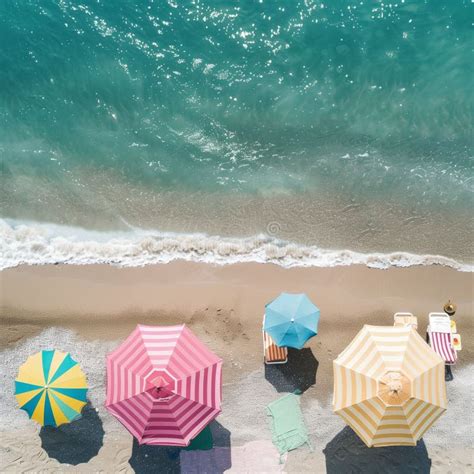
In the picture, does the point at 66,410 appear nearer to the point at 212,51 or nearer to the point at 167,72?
the point at 167,72

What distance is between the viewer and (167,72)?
1733 cm

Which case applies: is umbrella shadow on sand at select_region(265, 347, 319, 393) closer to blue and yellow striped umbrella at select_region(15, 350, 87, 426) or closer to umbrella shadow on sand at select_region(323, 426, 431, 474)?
umbrella shadow on sand at select_region(323, 426, 431, 474)

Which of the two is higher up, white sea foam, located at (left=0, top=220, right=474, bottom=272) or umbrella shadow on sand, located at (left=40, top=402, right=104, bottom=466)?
white sea foam, located at (left=0, top=220, right=474, bottom=272)

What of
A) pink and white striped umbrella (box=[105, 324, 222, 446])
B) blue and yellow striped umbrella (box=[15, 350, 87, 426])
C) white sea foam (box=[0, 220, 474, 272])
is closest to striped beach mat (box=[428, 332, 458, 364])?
white sea foam (box=[0, 220, 474, 272])

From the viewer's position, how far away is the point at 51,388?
43.9 ft

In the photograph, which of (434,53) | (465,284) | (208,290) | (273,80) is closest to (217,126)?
(273,80)

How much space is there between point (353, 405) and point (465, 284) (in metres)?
5.59

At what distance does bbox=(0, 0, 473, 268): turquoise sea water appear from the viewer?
16.5m

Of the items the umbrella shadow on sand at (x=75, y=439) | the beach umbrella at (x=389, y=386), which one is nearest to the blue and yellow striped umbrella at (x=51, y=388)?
the umbrella shadow on sand at (x=75, y=439)

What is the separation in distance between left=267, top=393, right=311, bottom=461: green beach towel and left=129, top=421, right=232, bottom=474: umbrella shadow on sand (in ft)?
5.19

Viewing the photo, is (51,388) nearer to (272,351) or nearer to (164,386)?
(164,386)

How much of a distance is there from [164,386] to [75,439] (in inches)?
167

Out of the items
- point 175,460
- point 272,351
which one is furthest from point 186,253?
point 175,460

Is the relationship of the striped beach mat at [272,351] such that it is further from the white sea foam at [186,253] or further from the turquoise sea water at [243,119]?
the turquoise sea water at [243,119]
